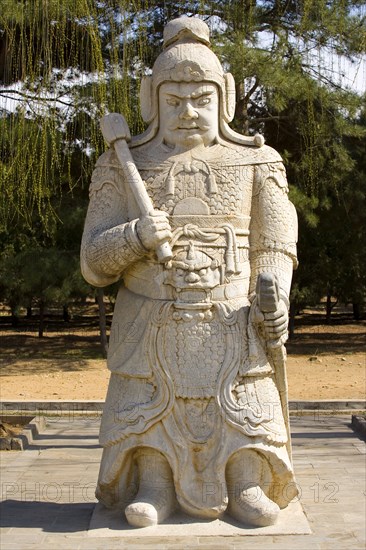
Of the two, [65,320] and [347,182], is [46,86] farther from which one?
[65,320]

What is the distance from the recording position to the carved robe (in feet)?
13.4

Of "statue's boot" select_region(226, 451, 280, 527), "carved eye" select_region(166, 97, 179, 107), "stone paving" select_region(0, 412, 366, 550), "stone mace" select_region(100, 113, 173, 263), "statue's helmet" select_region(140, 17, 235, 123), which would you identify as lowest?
"stone paving" select_region(0, 412, 366, 550)

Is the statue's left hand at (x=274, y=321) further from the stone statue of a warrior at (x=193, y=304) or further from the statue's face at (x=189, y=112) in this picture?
the statue's face at (x=189, y=112)

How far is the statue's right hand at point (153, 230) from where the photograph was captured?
399 centimetres

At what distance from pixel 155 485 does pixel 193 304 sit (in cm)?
93

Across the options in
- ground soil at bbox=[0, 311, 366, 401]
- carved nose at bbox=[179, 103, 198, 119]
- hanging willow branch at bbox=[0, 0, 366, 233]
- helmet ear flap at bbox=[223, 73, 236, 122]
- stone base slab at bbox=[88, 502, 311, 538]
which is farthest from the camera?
ground soil at bbox=[0, 311, 366, 401]

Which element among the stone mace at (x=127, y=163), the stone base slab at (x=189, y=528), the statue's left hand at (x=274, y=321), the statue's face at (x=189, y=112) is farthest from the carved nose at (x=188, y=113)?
the stone base slab at (x=189, y=528)

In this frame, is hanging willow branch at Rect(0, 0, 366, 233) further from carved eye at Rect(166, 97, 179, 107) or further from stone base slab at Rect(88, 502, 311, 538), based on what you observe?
stone base slab at Rect(88, 502, 311, 538)

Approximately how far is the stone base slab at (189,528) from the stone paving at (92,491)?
24 millimetres

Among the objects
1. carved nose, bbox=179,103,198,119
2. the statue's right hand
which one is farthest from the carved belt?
carved nose, bbox=179,103,198,119

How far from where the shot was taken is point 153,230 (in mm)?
3986

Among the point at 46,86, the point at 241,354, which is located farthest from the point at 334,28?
the point at 241,354

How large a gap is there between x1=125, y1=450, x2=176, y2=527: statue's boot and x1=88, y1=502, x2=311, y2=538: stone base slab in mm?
61

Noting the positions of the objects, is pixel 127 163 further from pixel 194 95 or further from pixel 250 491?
pixel 250 491
